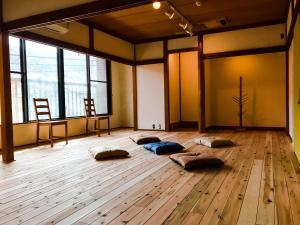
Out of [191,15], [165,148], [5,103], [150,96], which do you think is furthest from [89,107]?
[191,15]

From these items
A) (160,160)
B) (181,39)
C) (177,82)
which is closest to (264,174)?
(160,160)

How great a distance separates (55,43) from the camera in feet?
15.7

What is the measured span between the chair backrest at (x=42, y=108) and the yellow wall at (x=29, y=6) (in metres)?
1.99

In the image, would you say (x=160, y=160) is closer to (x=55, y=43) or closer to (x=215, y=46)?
(x=55, y=43)

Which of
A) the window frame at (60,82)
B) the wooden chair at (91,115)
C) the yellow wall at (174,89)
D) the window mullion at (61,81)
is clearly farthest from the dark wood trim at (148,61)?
the window mullion at (61,81)

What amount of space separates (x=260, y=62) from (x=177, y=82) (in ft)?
8.09

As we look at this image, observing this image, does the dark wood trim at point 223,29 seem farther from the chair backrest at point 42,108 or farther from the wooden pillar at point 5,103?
the wooden pillar at point 5,103

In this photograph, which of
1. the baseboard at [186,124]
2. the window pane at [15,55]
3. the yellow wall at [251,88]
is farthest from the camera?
the baseboard at [186,124]

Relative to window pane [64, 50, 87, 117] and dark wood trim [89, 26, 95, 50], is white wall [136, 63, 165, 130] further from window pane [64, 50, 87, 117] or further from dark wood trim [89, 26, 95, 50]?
dark wood trim [89, 26, 95, 50]

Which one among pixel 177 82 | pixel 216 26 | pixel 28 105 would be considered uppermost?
pixel 216 26

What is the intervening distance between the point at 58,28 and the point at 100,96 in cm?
354

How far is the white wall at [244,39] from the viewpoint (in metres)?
6.00

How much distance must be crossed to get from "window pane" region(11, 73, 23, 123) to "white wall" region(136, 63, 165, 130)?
323 cm

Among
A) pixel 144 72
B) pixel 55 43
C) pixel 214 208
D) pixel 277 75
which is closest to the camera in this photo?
pixel 214 208
